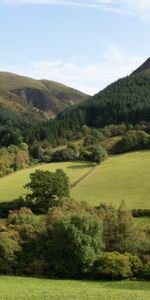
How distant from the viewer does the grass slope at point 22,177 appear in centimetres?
10000

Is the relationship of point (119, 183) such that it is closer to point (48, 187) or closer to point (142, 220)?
point (48, 187)

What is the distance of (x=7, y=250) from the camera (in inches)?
2211

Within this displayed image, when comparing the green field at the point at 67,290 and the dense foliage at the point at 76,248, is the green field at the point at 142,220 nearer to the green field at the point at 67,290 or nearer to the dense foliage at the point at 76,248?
the dense foliage at the point at 76,248

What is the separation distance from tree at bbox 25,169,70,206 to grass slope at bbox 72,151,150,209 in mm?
3455

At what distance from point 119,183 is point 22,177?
25.0 metres

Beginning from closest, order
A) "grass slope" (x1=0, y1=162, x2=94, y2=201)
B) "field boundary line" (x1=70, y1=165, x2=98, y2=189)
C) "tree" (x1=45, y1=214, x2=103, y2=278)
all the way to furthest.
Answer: "tree" (x1=45, y1=214, x2=103, y2=278), "grass slope" (x1=0, y1=162, x2=94, y2=201), "field boundary line" (x1=70, y1=165, x2=98, y2=189)

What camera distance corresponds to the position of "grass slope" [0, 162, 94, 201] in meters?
100

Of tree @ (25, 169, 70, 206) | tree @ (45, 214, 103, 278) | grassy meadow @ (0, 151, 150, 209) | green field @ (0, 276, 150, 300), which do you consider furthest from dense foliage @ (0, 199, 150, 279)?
tree @ (25, 169, 70, 206)

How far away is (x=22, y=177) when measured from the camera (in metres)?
117

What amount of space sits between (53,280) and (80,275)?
4.26 metres

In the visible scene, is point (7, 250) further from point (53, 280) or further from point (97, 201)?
point (97, 201)

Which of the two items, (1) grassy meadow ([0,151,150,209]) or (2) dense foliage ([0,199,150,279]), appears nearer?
(2) dense foliage ([0,199,150,279])

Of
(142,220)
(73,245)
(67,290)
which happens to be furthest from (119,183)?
(67,290)

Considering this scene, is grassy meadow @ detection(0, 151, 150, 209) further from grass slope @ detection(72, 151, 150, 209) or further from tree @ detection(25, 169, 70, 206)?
tree @ detection(25, 169, 70, 206)
